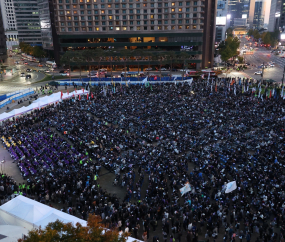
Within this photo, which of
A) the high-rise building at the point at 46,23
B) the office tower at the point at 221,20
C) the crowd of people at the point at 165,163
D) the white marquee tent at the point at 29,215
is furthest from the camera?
the office tower at the point at 221,20

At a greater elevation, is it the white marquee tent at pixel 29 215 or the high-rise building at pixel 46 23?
the high-rise building at pixel 46 23

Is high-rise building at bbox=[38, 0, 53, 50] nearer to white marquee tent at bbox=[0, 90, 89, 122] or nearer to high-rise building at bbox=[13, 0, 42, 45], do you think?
white marquee tent at bbox=[0, 90, 89, 122]

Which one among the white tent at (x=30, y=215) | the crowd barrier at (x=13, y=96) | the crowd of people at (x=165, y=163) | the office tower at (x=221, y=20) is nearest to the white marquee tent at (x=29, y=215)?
the white tent at (x=30, y=215)

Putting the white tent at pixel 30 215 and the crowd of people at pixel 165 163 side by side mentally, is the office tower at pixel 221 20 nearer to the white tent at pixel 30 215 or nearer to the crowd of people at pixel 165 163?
the crowd of people at pixel 165 163

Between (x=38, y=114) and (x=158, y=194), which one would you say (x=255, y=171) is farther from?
(x=38, y=114)

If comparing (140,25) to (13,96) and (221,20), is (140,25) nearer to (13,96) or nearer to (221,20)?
(13,96)

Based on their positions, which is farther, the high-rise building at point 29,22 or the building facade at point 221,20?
the high-rise building at point 29,22

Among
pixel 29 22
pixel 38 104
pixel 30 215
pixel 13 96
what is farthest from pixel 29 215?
pixel 29 22

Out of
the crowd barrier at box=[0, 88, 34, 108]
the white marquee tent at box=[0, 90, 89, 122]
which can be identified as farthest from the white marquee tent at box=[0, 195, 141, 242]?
the crowd barrier at box=[0, 88, 34, 108]
